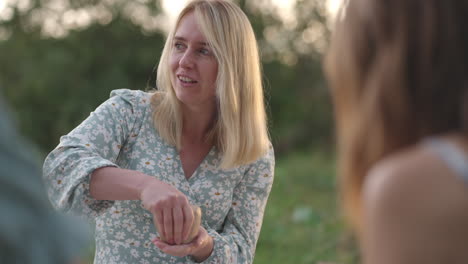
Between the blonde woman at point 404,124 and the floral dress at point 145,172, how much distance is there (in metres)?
1.04

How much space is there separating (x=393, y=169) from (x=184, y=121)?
145 cm

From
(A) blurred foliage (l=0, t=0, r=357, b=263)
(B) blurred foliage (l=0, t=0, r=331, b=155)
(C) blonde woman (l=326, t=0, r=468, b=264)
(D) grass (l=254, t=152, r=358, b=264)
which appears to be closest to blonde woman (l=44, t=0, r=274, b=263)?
(C) blonde woman (l=326, t=0, r=468, b=264)

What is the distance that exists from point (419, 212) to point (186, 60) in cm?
149

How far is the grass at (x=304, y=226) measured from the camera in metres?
5.57

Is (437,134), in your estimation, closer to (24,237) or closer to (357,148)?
(357,148)

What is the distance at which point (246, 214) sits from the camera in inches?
96.6

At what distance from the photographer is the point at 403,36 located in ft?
4.14

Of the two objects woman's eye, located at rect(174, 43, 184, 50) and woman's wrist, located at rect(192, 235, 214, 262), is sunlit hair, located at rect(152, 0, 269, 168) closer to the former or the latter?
woman's eye, located at rect(174, 43, 184, 50)

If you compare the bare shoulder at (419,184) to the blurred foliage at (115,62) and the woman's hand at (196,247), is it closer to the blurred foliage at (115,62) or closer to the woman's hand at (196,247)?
the woman's hand at (196,247)

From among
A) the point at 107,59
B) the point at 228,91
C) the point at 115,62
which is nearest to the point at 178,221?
the point at 228,91

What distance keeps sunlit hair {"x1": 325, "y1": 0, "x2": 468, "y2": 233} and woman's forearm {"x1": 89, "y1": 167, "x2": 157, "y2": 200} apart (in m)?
0.87

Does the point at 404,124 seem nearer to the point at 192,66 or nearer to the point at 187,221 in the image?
the point at 187,221

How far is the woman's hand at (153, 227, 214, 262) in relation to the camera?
6.68 ft

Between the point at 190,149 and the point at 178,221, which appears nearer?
the point at 178,221
